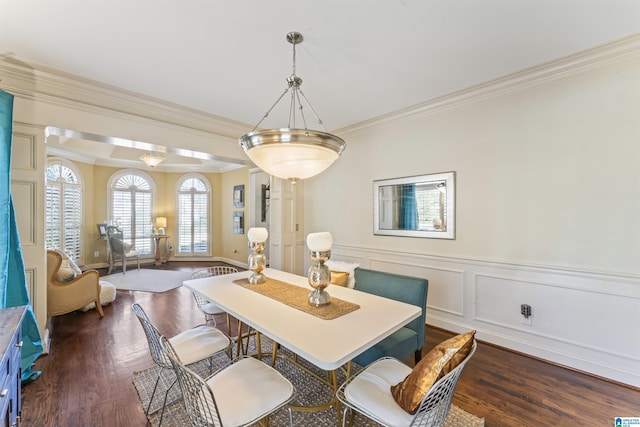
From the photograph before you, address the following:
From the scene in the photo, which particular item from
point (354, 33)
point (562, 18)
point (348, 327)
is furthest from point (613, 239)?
point (354, 33)

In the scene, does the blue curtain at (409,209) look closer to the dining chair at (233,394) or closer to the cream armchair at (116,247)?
the dining chair at (233,394)

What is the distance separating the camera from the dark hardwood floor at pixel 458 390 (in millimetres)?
1857

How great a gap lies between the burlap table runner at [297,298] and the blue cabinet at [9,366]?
4.51 ft

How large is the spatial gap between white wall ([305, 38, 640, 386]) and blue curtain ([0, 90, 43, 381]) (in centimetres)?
377

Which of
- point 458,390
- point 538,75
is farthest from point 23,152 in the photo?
point 538,75

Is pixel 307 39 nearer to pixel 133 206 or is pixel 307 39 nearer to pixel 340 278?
pixel 340 278

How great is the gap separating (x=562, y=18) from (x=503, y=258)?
2050mm

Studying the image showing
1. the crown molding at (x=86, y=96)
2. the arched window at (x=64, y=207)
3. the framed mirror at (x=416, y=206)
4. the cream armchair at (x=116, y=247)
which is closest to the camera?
the crown molding at (x=86, y=96)

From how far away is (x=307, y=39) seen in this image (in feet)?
6.78

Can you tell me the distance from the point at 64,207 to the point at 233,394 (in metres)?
6.76

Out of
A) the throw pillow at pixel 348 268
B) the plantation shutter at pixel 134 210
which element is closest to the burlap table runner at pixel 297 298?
the throw pillow at pixel 348 268

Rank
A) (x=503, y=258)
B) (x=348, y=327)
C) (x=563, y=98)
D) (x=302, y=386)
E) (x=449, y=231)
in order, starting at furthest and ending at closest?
(x=449, y=231)
(x=503, y=258)
(x=563, y=98)
(x=302, y=386)
(x=348, y=327)

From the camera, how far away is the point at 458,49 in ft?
7.25

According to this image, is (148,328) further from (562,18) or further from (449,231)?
(562,18)
